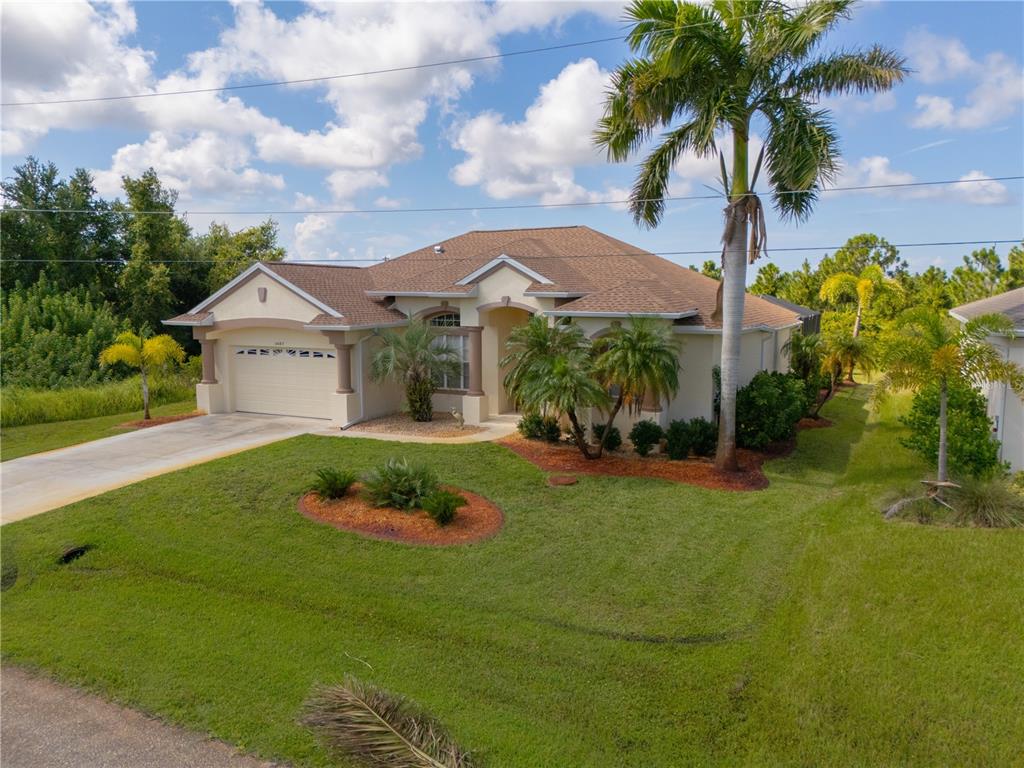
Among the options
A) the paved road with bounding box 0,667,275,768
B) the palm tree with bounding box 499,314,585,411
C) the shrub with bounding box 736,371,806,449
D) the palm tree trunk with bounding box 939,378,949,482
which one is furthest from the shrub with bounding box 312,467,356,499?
the palm tree trunk with bounding box 939,378,949,482

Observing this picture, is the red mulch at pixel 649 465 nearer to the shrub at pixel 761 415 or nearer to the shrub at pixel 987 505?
the shrub at pixel 761 415

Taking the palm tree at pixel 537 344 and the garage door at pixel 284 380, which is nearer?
the palm tree at pixel 537 344

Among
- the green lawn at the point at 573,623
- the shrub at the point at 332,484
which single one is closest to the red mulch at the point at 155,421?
the green lawn at the point at 573,623

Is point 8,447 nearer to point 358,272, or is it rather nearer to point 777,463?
point 358,272

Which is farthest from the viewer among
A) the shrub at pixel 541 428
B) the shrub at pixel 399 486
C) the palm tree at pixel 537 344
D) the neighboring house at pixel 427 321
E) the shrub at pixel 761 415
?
the neighboring house at pixel 427 321

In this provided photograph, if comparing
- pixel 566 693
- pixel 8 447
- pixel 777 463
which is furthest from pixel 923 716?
pixel 8 447

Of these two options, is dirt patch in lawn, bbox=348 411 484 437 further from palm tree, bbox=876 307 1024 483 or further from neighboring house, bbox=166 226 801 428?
palm tree, bbox=876 307 1024 483

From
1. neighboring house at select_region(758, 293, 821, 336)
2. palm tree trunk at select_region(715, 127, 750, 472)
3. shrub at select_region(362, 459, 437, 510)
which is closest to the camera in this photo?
shrub at select_region(362, 459, 437, 510)
